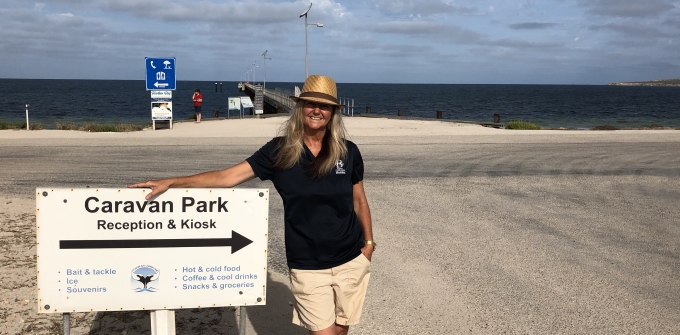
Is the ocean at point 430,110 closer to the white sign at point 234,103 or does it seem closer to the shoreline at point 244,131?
the white sign at point 234,103

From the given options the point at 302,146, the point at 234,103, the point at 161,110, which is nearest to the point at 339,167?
the point at 302,146

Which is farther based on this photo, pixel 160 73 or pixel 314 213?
pixel 160 73

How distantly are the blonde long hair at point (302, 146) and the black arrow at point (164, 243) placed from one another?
443 mm

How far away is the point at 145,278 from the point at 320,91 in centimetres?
133

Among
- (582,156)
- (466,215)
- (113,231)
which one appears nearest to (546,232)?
(466,215)

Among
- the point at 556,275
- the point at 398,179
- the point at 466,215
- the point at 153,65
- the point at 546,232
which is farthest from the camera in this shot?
the point at 153,65

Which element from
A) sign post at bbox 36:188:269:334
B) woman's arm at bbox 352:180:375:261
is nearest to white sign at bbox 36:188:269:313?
sign post at bbox 36:188:269:334

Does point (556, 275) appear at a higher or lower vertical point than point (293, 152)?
lower

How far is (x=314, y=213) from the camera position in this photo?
3.24m

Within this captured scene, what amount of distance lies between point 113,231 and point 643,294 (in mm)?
4469

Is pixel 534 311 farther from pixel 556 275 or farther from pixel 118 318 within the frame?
pixel 118 318

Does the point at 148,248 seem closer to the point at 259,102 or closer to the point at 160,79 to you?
the point at 160,79

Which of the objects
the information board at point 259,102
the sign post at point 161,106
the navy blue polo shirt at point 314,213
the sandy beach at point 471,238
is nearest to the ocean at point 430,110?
the sign post at point 161,106

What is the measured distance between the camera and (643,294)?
546 cm
